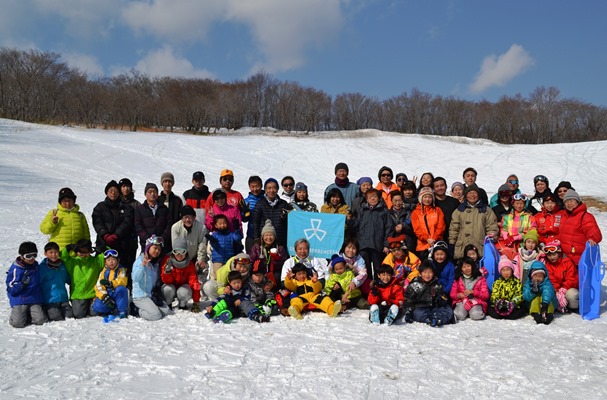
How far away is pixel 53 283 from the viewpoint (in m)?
6.22

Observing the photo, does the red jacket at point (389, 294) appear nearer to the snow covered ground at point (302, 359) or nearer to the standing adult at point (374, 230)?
the snow covered ground at point (302, 359)

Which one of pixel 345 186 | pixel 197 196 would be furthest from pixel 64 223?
pixel 345 186

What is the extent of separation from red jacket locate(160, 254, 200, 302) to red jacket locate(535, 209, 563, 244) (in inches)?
210

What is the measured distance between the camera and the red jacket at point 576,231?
22.1ft

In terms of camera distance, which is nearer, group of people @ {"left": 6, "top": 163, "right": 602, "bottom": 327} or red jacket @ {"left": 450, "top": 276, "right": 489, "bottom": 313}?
group of people @ {"left": 6, "top": 163, "right": 602, "bottom": 327}

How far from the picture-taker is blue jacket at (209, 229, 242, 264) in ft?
23.7

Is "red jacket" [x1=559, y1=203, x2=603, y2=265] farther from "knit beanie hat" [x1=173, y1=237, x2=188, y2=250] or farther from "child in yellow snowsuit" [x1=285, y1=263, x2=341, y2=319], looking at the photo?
"knit beanie hat" [x1=173, y1=237, x2=188, y2=250]

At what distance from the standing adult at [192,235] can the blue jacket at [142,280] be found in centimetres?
67

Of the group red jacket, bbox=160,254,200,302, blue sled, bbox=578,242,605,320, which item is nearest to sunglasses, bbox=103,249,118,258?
red jacket, bbox=160,254,200,302

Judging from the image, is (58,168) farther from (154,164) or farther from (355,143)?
(355,143)

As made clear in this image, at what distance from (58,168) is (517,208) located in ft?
65.0

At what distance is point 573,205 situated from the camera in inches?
270

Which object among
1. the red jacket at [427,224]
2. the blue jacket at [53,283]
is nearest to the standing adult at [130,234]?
the blue jacket at [53,283]

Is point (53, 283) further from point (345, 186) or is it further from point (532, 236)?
point (532, 236)
